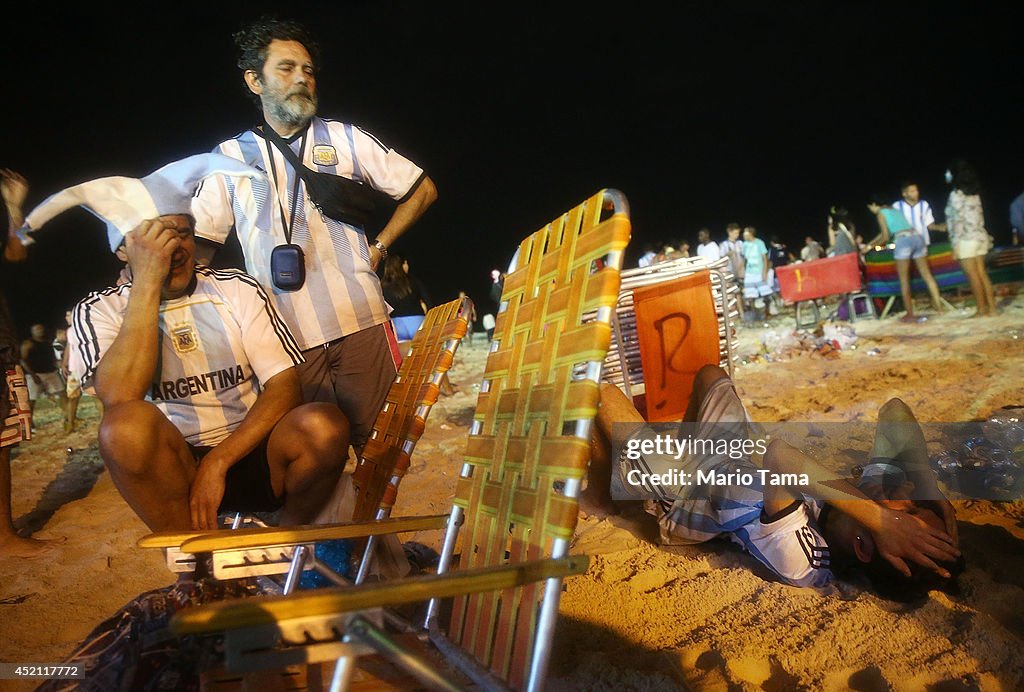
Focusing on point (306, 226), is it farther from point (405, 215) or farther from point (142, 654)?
point (142, 654)

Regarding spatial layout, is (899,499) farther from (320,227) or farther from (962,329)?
(962,329)

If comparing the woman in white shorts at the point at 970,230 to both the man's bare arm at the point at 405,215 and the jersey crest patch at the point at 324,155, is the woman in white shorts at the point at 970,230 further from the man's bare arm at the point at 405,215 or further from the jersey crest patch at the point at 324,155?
the jersey crest patch at the point at 324,155

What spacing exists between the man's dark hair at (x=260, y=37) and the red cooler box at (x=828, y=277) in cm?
865

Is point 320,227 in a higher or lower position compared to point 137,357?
higher

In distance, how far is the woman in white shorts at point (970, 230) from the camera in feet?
23.6

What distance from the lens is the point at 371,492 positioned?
223 centimetres

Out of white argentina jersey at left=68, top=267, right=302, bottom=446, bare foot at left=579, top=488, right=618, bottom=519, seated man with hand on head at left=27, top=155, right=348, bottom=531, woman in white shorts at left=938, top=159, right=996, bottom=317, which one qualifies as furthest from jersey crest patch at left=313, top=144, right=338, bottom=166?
woman in white shorts at left=938, top=159, right=996, bottom=317

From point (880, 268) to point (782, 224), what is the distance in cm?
3290

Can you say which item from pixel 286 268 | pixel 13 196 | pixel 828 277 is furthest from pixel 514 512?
pixel 828 277

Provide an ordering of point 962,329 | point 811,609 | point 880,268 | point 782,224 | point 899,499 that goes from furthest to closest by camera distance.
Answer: point 782,224, point 880,268, point 962,329, point 899,499, point 811,609

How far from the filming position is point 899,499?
2088mm

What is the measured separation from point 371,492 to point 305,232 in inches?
43.6

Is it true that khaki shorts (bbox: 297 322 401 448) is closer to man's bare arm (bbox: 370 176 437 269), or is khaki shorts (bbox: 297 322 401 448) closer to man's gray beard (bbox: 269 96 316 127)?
man's bare arm (bbox: 370 176 437 269)

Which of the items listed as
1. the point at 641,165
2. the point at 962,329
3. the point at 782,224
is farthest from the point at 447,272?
the point at 962,329
